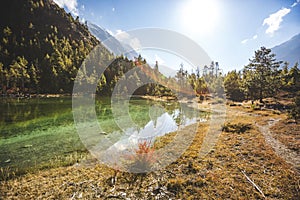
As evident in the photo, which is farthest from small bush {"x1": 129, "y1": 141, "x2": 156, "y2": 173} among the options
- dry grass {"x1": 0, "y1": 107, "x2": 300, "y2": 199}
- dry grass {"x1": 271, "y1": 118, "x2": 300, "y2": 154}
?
dry grass {"x1": 271, "y1": 118, "x2": 300, "y2": 154}

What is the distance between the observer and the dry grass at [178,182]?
630 centimetres

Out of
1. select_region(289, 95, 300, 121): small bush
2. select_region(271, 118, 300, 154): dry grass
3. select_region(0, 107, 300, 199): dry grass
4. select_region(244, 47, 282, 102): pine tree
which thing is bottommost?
select_region(0, 107, 300, 199): dry grass

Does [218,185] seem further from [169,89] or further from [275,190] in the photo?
[169,89]

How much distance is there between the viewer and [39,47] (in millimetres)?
109562

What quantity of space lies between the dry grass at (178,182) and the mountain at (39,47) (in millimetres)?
76068

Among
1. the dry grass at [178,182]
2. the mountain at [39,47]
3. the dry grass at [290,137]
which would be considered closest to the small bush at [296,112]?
the dry grass at [290,137]

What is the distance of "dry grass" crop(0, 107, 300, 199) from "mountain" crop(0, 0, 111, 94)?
7607 cm

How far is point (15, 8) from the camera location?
466 ft

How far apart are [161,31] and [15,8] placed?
190 metres

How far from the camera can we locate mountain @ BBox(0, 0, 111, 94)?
7656 centimetres

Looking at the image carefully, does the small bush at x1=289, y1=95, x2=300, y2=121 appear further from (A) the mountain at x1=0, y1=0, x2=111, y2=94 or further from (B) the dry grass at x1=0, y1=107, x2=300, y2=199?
(A) the mountain at x1=0, y1=0, x2=111, y2=94

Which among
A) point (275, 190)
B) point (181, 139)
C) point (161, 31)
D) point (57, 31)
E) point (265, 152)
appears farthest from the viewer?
point (57, 31)

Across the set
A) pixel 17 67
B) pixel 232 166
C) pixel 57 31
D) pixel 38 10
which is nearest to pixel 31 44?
pixel 57 31

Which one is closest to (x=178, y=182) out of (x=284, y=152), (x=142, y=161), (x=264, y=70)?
(x=142, y=161)
